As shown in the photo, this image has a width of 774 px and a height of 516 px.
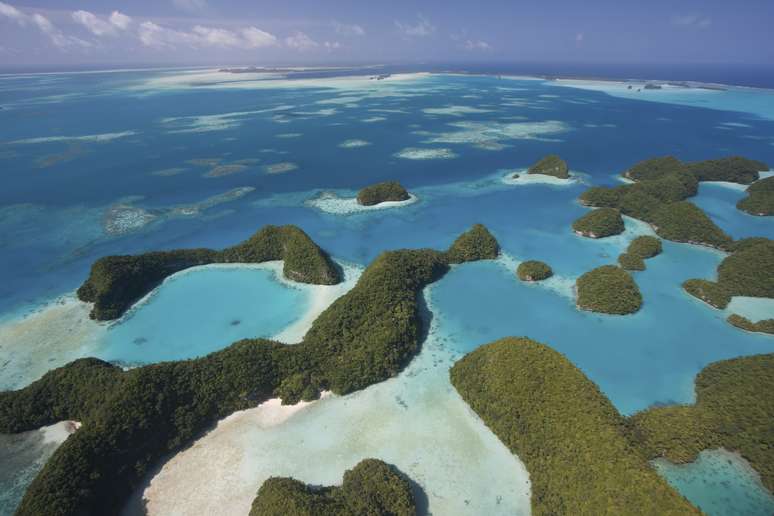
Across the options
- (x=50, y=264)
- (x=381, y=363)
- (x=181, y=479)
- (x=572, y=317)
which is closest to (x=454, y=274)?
(x=572, y=317)

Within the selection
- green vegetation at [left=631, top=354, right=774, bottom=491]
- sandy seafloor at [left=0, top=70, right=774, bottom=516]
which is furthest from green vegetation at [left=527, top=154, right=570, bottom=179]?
green vegetation at [left=631, top=354, right=774, bottom=491]

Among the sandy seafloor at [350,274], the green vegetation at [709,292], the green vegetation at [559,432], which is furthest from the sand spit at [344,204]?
the green vegetation at [709,292]

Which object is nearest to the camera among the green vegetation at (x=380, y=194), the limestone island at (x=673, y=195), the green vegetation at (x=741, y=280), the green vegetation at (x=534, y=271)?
the green vegetation at (x=741, y=280)

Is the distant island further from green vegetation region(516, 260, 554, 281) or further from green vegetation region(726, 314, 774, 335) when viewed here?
green vegetation region(516, 260, 554, 281)

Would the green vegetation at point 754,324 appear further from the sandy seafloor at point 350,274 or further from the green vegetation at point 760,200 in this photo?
the green vegetation at point 760,200

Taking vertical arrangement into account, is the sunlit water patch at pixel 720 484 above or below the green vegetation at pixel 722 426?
below

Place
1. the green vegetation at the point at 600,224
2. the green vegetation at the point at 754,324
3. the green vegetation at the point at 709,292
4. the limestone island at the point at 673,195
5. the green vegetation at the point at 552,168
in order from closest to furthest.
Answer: the green vegetation at the point at 754,324
the green vegetation at the point at 709,292
the limestone island at the point at 673,195
the green vegetation at the point at 600,224
the green vegetation at the point at 552,168
